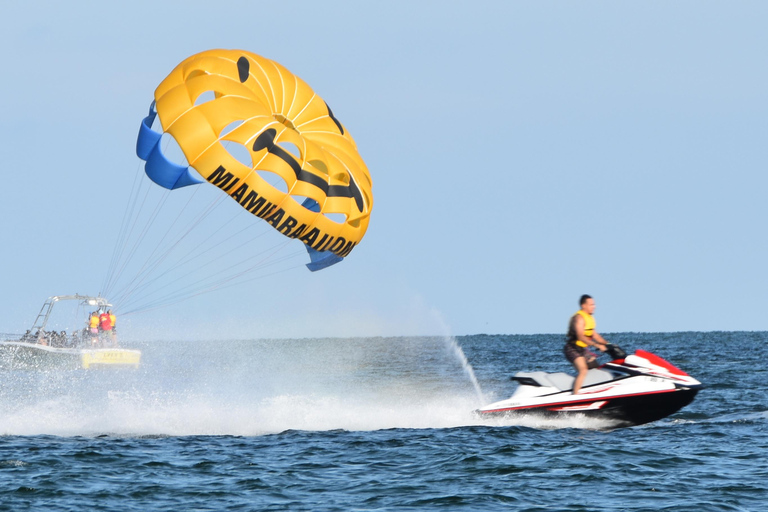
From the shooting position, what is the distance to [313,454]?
455 inches

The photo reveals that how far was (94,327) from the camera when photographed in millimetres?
34312

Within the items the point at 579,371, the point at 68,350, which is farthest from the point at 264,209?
the point at 68,350

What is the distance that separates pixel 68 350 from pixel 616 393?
25762mm

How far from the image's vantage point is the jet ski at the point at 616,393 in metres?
12.8

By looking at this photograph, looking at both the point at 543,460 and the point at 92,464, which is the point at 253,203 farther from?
the point at 543,460

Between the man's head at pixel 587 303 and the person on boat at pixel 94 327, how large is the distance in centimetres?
2549

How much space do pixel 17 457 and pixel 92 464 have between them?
121 centimetres

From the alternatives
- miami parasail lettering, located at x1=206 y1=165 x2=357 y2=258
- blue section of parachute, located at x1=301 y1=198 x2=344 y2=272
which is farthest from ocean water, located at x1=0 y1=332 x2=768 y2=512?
miami parasail lettering, located at x1=206 y1=165 x2=357 y2=258

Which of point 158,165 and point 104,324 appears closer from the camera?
point 158,165

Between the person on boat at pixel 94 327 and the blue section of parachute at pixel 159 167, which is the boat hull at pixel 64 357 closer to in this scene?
the person on boat at pixel 94 327

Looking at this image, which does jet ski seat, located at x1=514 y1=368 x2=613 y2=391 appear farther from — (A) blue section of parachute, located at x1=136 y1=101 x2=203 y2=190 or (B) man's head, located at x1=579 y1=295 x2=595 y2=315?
(A) blue section of parachute, located at x1=136 y1=101 x2=203 y2=190

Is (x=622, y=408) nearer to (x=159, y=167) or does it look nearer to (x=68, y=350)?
(x=159, y=167)

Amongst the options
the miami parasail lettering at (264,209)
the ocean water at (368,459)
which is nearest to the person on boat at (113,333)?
the ocean water at (368,459)

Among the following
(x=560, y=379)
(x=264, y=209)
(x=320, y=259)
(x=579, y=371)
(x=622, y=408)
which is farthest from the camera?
(x=320, y=259)
